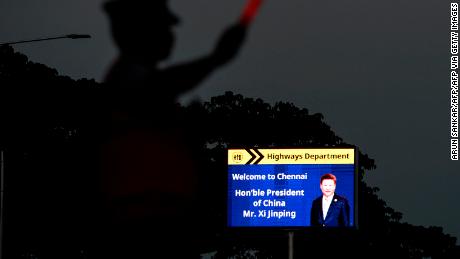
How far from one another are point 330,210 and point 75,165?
13.0m

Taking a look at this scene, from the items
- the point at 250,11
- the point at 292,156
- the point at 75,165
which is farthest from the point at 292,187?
the point at 250,11

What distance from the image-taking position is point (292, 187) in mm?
36844

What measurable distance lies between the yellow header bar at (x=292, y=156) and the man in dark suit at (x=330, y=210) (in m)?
0.50

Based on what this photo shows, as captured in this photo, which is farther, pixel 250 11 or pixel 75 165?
pixel 75 165

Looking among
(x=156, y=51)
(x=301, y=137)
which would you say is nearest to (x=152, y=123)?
(x=156, y=51)

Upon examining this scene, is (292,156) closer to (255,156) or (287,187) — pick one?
(287,187)

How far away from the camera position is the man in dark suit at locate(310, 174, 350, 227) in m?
36.3

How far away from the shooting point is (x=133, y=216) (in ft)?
Answer: 12.1

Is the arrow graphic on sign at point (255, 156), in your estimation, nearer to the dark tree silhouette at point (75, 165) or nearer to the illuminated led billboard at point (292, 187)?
the illuminated led billboard at point (292, 187)

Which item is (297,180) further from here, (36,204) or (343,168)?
(36,204)

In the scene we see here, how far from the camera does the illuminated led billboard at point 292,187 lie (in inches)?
1425

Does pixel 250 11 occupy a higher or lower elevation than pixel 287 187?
lower

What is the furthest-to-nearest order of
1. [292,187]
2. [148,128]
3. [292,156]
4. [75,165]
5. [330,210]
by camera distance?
Result: [75,165] → [330,210] → [292,187] → [292,156] → [148,128]

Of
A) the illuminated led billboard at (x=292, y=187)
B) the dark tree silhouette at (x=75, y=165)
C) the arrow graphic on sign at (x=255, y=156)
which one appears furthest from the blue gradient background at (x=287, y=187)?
the dark tree silhouette at (x=75, y=165)
